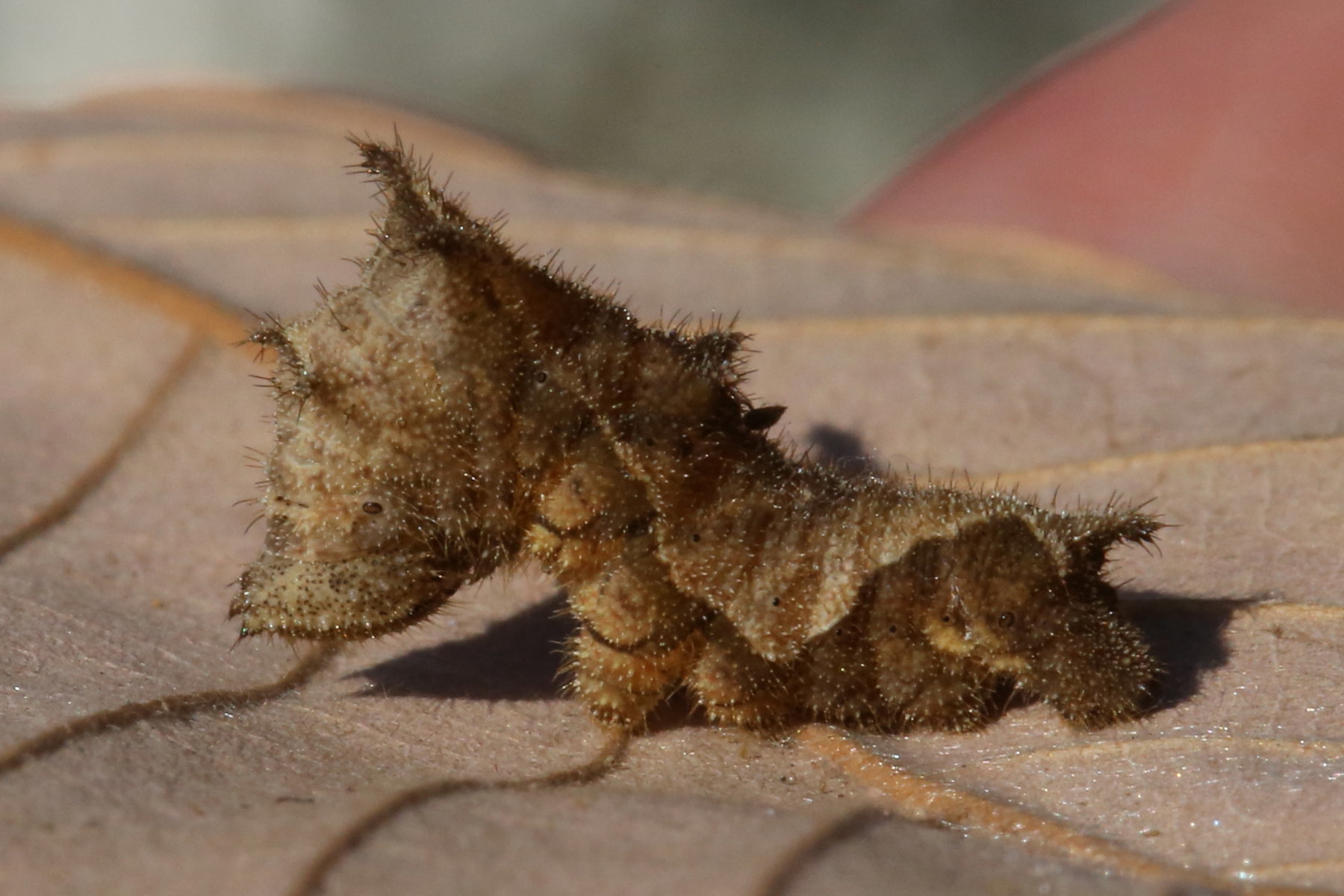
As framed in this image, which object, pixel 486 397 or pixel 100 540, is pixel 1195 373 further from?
pixel 100 540

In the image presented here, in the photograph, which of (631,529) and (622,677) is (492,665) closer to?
(622,677)

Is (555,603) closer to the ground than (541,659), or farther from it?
farther from it

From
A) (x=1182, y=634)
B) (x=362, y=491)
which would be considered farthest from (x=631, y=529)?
(x=1182, y=634)

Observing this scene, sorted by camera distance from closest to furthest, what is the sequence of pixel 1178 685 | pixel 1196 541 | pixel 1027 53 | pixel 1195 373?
1. pixel 1178 685
2. pixel 1196 541
3. pixel 1195 373
4. pixel 1027 53

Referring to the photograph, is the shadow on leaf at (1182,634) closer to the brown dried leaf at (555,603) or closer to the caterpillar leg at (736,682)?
the brown dried leaf at (555,603)

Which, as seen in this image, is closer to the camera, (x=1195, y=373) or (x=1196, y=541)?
(x=1196, y=541)

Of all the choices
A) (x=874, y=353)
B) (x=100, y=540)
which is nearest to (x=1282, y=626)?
(x=874, y=353)

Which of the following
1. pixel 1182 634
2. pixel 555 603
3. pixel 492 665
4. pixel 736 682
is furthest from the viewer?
pixel 555 603
